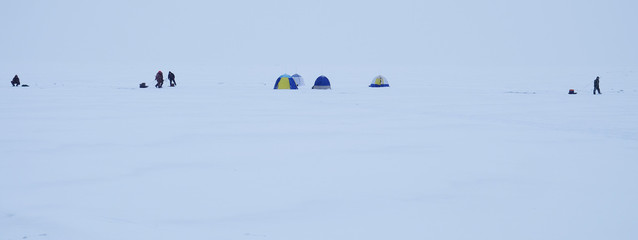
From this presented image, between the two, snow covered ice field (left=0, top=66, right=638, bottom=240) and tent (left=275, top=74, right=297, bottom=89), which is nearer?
snow covered ice field (left=0, top=66, right=638, bottom=240)

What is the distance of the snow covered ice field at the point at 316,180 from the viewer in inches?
217

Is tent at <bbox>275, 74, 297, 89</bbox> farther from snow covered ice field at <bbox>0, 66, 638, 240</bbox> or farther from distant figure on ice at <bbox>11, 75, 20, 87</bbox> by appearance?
snow covered ice field at <bbox>0, 66, 638, 240</bbox>

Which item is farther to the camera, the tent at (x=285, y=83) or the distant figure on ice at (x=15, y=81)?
the tent at (x=285, y=83)

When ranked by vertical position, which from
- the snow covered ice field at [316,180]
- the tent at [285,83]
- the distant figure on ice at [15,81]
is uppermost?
the distant figure on ice at [15,81]

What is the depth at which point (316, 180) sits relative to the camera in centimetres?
755

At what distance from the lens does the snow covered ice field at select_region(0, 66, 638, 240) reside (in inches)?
217

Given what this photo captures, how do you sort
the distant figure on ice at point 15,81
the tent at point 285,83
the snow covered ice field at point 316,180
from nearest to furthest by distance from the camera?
the snow covered ice field at point 316,180 < the distant figure on ice at point 15,81 < the tent at point 285,83

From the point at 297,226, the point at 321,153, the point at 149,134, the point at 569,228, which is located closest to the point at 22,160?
the point at 149,134

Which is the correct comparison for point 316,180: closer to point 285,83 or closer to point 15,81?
point 285,83

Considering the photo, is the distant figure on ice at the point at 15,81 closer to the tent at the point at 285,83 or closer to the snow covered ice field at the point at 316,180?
the tent at the point at 285,83

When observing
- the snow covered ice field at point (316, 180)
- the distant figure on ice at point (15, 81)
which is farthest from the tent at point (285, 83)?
the snow covered ice field at point (316, 180)

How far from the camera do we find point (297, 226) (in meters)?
5.55

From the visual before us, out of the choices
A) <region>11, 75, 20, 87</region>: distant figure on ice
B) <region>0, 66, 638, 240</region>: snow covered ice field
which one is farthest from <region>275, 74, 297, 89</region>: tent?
<region>0, 66, 638, 240</region>: snow covered ice field

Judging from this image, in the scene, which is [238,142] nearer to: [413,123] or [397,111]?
[413,123]
